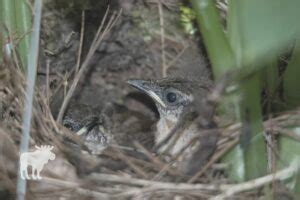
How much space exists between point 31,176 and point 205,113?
0.65m

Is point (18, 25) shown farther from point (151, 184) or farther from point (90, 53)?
point (151, 184)

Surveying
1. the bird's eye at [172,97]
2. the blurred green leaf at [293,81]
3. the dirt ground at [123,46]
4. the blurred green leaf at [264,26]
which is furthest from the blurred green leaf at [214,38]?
the dirt ground at [123,46]

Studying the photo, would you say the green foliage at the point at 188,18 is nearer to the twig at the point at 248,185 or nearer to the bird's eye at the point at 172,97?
the bird's eye at the point at 172,97

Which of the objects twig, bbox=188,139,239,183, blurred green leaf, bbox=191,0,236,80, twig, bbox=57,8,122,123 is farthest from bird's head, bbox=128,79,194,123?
blurred green leaf, bbox=191,0,236,80

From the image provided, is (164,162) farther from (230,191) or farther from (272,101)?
(272,101)

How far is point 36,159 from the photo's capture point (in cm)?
218

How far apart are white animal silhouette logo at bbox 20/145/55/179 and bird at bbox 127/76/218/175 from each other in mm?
412

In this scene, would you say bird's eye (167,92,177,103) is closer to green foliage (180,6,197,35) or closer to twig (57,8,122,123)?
twig (57,8,122,123)

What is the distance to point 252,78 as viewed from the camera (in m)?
1.95

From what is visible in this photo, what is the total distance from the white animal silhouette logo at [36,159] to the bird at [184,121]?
1.35 ft

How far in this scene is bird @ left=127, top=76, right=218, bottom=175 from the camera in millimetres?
2018

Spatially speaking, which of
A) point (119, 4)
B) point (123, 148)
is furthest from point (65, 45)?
point (123, 148)

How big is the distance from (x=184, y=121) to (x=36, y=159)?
687 millimetres

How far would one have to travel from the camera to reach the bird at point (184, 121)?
202cm
